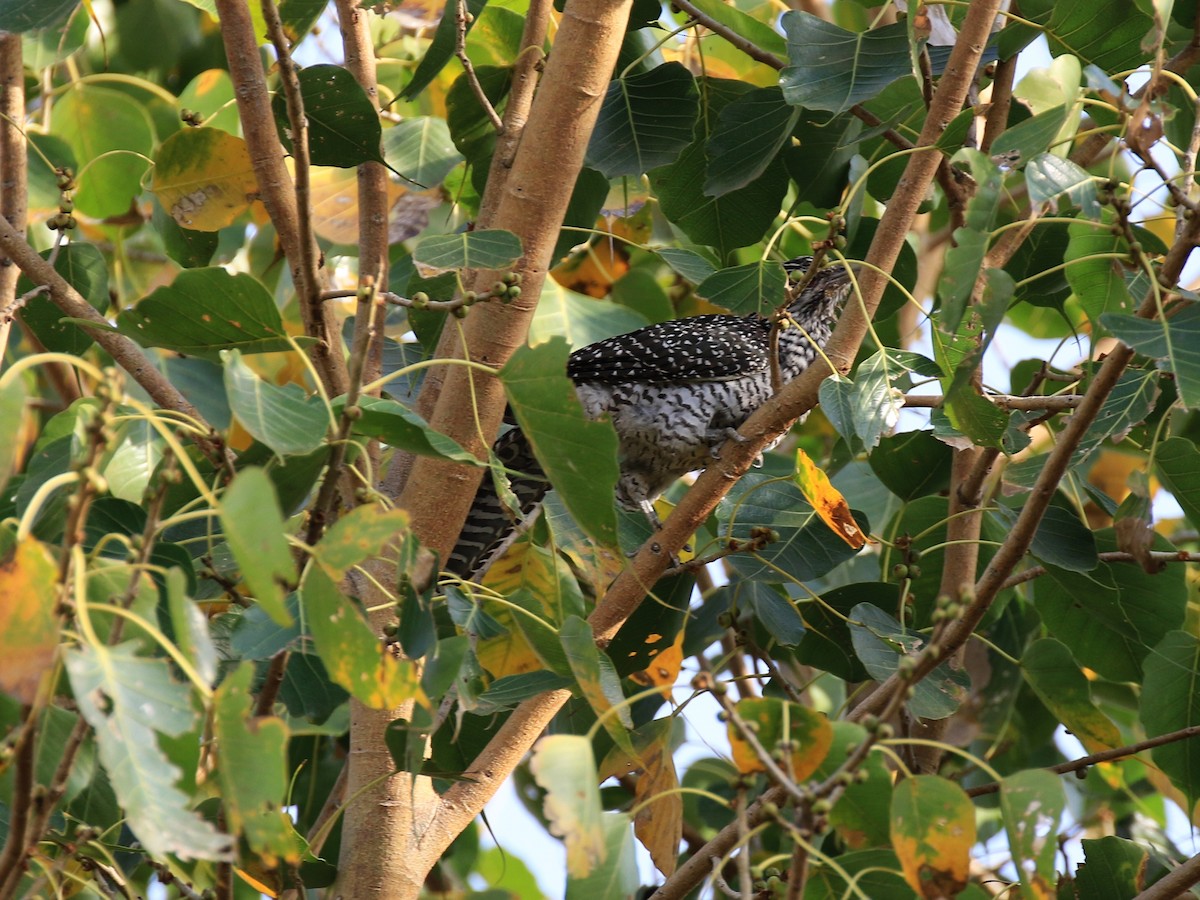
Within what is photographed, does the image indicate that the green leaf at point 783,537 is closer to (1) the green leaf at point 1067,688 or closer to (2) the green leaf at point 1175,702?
(1) the green leaf at point 1067,688

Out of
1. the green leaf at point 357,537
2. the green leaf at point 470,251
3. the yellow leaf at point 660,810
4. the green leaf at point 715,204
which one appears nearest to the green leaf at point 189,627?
the green leaf at point 357,537

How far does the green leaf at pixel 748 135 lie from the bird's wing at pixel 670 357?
122cm

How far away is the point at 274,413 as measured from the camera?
137 centimetres

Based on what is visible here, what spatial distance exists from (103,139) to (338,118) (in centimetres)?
98

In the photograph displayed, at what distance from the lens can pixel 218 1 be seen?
2.08 meters

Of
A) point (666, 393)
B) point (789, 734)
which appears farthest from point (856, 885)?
point (666, 393)

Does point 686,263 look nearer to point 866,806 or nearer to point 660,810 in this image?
point 660,810

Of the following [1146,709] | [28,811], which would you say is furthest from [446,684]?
[1146,709]

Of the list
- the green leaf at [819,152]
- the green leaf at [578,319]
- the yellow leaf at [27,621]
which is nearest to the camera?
the yellow leaf at [27,621]

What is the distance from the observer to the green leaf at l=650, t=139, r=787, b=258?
257cm

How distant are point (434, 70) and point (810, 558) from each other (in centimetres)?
107

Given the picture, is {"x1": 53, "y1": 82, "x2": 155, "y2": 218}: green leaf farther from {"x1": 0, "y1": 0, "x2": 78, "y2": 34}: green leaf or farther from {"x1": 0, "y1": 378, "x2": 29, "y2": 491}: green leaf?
{"x1": 0, "y1": 378, "x2": 29, "y2": 491}: green leaf

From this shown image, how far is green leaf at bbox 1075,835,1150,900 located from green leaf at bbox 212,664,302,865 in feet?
4.61

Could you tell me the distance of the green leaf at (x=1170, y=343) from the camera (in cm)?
144
